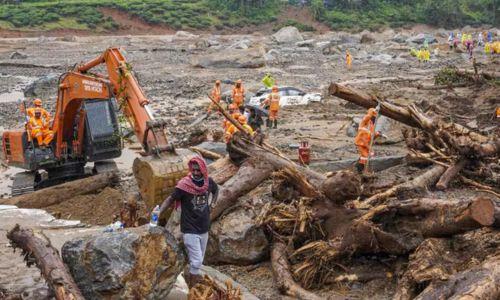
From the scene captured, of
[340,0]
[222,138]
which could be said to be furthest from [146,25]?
[222,138]

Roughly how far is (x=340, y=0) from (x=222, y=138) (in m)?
69.7

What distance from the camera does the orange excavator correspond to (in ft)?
32.0

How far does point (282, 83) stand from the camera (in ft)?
106

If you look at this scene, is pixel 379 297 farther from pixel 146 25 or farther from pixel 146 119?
pixel 146 25

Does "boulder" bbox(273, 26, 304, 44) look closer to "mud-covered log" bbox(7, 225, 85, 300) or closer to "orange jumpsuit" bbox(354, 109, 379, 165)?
"orange jumpsuit" bbox(354, 109, 379, 165)

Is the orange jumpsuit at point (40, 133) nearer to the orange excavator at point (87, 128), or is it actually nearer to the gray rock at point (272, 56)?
the orange excavator at point (87, 128)

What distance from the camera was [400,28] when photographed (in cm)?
7606

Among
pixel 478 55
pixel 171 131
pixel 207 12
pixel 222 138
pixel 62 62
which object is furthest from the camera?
pixel 207 12

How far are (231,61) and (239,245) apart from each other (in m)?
31.6

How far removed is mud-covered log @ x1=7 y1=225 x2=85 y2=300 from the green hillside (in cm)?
5641

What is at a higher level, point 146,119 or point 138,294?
point 146,119

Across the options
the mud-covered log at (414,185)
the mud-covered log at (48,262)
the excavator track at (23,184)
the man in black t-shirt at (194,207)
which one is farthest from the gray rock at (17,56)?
the man in black t-shirt at (194,207)

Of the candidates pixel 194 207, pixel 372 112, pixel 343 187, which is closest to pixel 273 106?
pixel 372 112

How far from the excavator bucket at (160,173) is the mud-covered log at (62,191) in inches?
125
